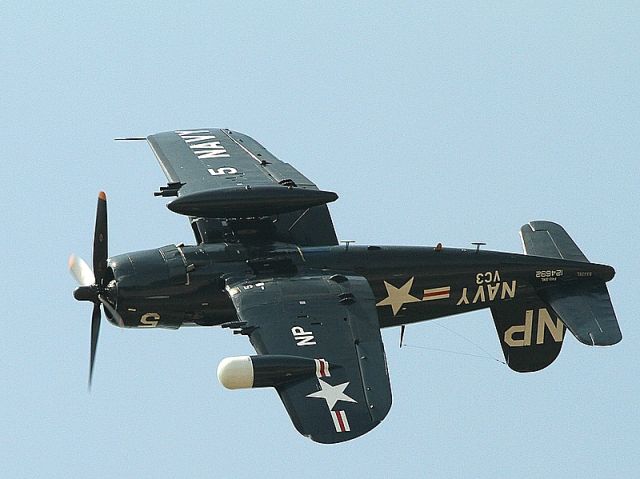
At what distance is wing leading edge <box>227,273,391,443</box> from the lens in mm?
39656

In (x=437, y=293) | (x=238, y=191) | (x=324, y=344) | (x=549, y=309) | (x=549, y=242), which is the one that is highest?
(x=238, y=191)

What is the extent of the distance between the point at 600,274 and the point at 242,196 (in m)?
10.2

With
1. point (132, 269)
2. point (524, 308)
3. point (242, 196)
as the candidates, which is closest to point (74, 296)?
point (132, 269)

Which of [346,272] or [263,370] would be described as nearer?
[263,370]

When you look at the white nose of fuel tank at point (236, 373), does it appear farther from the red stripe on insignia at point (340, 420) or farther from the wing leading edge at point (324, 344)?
the red stripe on insignia at point (340, 420)

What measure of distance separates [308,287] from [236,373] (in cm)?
575

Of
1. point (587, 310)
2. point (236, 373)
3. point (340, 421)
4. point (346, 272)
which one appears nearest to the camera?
point (340, 421)

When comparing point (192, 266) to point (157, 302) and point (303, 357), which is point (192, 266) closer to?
point (157, 302)

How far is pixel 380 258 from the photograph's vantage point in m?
47.4

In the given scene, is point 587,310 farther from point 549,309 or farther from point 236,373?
point 236,373

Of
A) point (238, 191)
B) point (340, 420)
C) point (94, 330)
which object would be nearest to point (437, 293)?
point (238, 191)

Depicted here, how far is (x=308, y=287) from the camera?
45.1m

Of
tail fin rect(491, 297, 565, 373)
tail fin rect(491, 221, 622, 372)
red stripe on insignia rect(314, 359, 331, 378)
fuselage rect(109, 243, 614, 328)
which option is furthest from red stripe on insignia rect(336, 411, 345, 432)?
tail fin rect(491, 297, 565, 373)

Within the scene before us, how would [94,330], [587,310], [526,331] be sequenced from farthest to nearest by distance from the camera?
[526,331]
[587,310]
[94,330]
